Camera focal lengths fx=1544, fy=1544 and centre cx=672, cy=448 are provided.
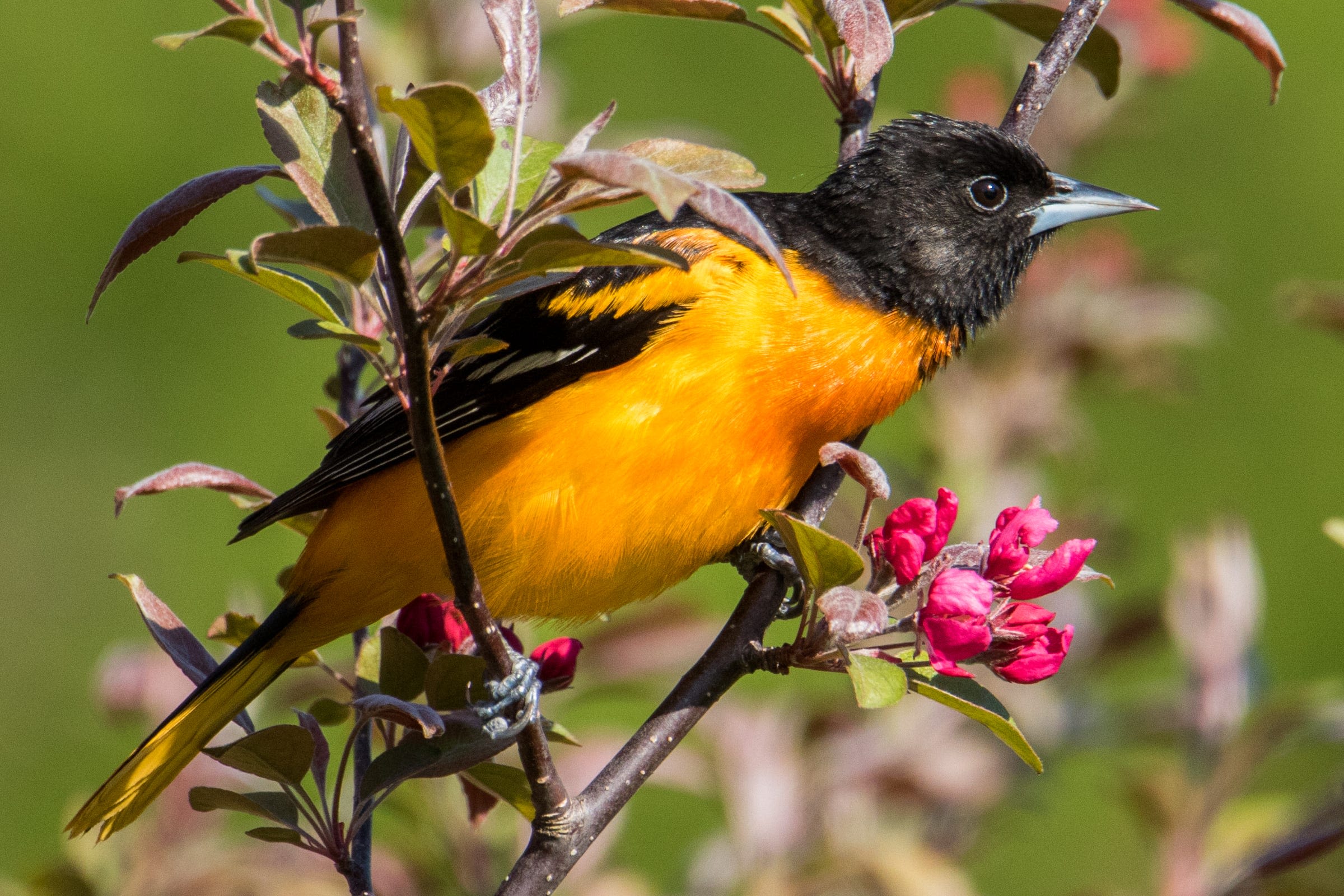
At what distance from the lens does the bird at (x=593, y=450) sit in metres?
2.66

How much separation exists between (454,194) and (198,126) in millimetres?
6904

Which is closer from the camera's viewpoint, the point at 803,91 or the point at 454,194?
the point at 454,194

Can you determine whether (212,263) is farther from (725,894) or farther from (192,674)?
(725,894)

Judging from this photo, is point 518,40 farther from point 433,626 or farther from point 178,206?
point 433,626

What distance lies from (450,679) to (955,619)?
68 cm

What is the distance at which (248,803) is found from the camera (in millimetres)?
1960

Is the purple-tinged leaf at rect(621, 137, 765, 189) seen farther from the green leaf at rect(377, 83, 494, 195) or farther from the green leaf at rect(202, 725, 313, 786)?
the green leaf at rect(202, 725, 313, 786)

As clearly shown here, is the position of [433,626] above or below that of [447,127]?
below

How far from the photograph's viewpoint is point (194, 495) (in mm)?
7469

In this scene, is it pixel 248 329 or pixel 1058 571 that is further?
pixel 248 329

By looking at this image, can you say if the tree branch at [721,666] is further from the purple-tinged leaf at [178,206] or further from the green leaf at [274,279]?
the purple-tinged leaf at [178,206]

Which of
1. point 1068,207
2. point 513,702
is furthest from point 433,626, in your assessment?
point 1068,207

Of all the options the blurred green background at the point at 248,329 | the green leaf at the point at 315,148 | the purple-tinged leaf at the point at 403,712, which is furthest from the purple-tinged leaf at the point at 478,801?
the blurred green background at the point at 248,329

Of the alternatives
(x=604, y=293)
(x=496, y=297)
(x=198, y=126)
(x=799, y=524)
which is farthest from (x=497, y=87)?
(x=198, y=126)
